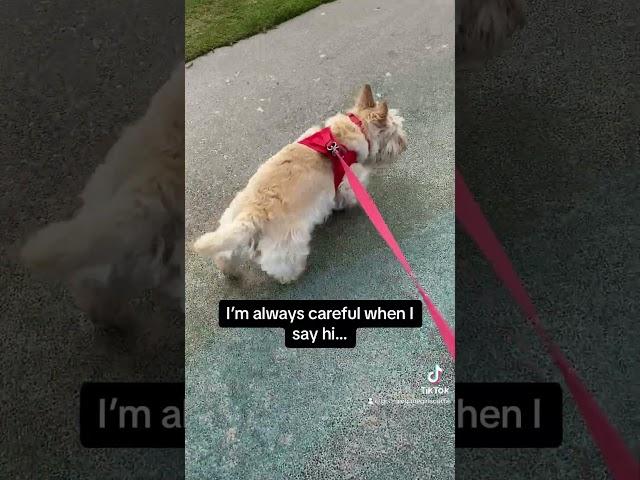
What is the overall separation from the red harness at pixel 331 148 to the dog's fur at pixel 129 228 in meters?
0.34

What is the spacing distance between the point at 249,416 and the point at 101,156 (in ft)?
2.67

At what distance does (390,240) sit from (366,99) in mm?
396

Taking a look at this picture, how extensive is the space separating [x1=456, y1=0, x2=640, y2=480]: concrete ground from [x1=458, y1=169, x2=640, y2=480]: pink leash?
0.07 ft

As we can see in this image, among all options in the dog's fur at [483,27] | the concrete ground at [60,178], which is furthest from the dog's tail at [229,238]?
the dog's fur at [483,27]

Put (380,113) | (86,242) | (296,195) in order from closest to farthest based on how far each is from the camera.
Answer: (86,242)
(296,195)
(380,113)

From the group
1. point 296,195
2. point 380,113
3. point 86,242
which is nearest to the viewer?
point 86,242

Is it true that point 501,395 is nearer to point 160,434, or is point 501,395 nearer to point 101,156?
point 160,434

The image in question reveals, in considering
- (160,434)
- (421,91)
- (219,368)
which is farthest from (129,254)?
(421,91)

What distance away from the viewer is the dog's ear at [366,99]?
1.29 metres

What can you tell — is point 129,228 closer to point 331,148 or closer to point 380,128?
point 331,148

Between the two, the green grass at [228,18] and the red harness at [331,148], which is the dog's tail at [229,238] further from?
the green grass at [228,18]

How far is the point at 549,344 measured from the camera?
122cm

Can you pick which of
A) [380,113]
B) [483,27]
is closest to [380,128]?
[380,113]

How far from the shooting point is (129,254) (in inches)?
42.1
